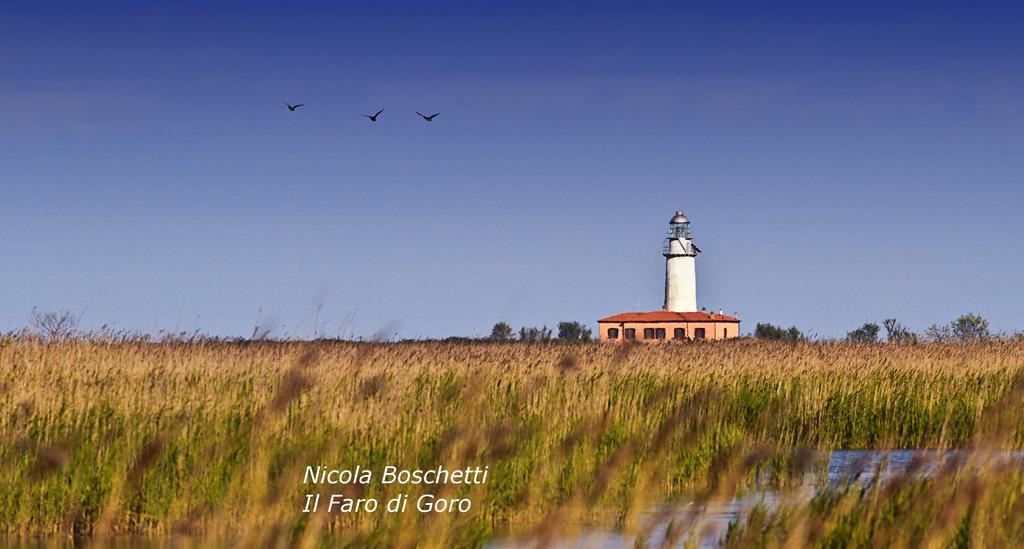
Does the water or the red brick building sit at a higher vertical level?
the red brick building

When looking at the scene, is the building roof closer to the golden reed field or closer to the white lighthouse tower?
the white lighthouse tower

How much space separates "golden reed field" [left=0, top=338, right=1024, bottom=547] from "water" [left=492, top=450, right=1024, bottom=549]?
0.26 feet

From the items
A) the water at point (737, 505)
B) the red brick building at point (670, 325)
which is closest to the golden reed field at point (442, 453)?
the water at point (737, 505)

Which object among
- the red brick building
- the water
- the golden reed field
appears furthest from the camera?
the red brick building

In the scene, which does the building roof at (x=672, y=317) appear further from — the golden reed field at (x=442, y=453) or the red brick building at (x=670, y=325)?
the golden reed field at (x=442, y=453)

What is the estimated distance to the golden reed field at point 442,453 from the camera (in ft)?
21.6

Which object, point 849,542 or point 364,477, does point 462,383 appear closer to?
point 364,477

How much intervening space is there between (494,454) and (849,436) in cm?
1051

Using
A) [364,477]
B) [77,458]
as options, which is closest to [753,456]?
[364,477]

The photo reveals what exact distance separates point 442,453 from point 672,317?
199ft

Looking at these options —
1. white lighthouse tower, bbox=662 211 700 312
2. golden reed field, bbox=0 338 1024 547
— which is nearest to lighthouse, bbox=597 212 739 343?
white lighthouse tower, bbox=662 211 700 312

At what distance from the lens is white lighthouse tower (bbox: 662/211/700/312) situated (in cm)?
6850

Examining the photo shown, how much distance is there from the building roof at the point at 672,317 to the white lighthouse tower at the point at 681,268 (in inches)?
22.5

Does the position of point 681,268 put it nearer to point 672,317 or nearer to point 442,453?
point 672,317
